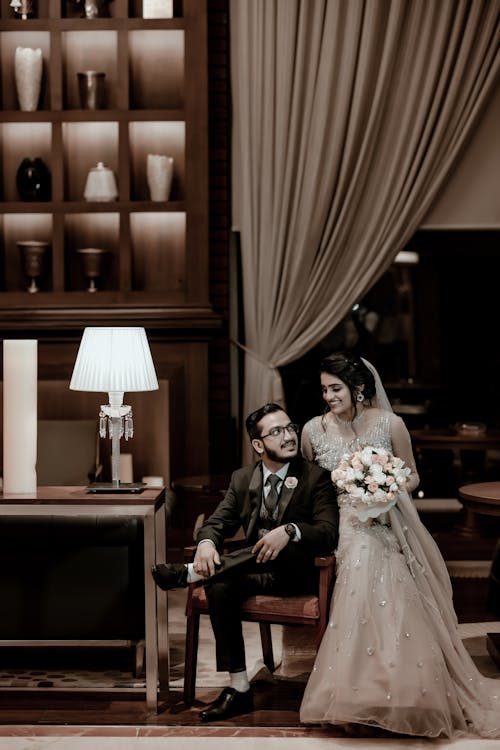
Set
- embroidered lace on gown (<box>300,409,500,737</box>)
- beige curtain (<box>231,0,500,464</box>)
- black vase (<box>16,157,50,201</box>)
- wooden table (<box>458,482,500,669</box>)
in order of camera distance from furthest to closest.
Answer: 1. black vase (<box>16,157,50,201</box>)
2. beige curtain (<box>231,0,500,464</box>)
3. wooden table (<box>458,482,500,669</box>)
4. embroidered lace on gown (<box>300,409,500,737</box>)

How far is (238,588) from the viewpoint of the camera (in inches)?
152

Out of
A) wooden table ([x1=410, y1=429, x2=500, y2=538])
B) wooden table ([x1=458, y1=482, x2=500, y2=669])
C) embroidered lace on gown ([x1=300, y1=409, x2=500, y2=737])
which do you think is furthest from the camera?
wooden table ([x1=410, y1=429, x2=500, y2=538])

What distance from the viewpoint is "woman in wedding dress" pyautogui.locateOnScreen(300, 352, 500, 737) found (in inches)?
139

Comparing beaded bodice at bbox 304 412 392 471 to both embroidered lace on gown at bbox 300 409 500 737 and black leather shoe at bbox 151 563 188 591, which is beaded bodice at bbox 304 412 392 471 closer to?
embroidered lace on gown at bbox 300 409 500 737

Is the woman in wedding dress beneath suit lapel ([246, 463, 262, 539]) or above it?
beneath

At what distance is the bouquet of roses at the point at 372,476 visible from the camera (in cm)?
384

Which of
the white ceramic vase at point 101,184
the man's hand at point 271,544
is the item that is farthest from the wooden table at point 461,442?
the man's hand at point 271,544

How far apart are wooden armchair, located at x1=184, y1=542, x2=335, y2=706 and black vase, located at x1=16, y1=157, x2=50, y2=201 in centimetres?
313

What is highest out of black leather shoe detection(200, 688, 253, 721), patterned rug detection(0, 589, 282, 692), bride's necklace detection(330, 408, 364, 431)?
bride's necklace detection(330, 408, 364, 431)

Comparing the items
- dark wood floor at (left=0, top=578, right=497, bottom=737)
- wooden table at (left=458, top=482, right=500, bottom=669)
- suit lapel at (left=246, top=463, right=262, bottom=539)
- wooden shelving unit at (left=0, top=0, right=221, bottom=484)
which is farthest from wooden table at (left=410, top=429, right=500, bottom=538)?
suit lapel at (left=246, top=463, right=262, bottom=539)

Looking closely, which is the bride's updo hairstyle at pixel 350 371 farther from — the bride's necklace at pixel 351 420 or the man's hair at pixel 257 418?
the man's hair at pixel 257 418

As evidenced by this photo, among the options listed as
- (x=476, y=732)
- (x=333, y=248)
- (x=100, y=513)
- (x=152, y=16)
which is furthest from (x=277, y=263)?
(x=476, y=732)

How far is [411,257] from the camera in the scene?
268 inches

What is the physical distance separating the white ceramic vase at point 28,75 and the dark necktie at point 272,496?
10.9ft
